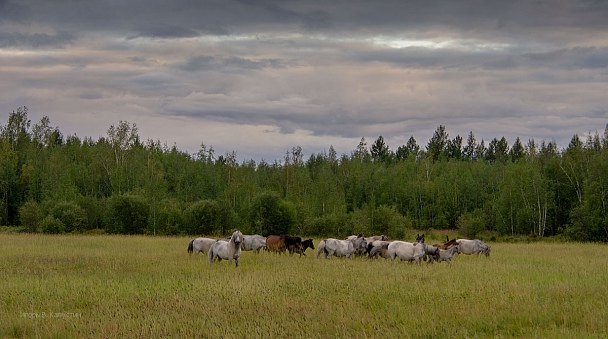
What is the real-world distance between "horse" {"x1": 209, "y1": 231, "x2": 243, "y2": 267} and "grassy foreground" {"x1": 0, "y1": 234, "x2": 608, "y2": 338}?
430mm

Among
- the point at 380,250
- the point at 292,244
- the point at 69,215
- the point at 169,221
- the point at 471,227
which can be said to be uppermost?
the point at 69,215

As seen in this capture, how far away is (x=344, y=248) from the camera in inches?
1080

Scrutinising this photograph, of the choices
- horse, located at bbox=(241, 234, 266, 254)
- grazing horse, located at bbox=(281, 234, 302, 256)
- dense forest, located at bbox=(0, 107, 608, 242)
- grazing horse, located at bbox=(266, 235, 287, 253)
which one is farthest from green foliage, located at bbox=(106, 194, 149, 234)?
grazing horse, located at bbox=(281, 234, 302, 256)

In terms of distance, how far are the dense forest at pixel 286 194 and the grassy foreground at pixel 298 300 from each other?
3316cm

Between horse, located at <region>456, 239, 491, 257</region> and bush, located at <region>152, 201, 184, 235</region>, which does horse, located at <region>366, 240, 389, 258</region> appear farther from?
bush, located at <region>152, 201, 184, 235</region>

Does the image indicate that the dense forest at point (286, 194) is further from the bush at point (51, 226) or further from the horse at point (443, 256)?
the horse at point (443, 256)

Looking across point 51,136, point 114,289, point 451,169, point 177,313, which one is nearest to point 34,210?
point 51,136

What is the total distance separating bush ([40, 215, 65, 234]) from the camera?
52.9 m

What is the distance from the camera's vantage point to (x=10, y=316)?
12.5 metres

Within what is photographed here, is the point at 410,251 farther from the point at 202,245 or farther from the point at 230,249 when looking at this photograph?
the point at 202,245

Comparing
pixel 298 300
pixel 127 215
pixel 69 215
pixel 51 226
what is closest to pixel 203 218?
pixel 127 215

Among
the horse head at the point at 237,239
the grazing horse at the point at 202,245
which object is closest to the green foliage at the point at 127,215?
the grazing horse at the point at 202,245

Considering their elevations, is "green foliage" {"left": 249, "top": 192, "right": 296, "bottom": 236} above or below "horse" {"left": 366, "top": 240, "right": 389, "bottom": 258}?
above

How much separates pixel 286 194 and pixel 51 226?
1363 inches
